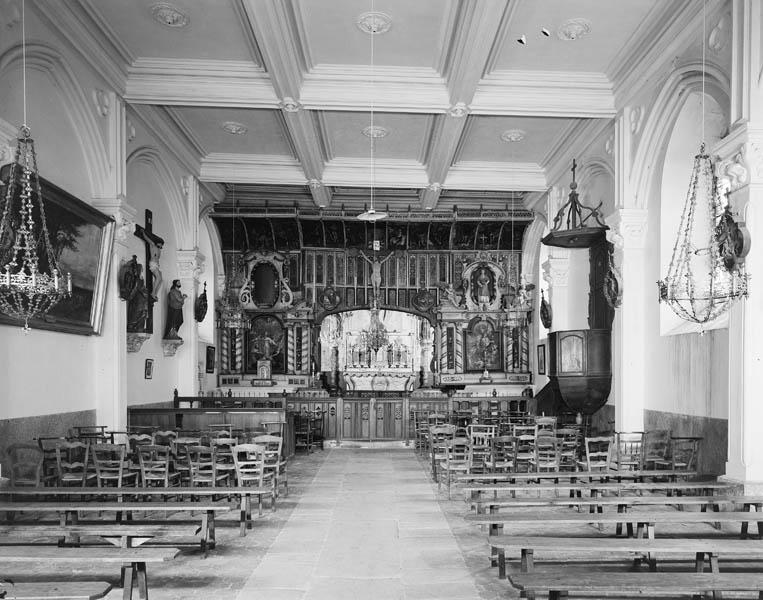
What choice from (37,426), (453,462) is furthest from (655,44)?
(37,426)

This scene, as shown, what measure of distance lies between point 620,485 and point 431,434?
523cm

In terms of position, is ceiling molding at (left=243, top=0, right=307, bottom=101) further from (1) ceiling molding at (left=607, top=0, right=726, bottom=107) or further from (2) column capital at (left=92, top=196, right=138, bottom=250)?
(1) ceiling molding at (left=607, top=0, right=726, bottom=107)

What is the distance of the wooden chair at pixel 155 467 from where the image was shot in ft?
26.1

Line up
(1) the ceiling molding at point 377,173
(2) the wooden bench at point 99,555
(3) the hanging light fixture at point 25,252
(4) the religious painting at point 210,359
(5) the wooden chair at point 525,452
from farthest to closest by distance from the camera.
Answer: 1. (4) the religious painting at point 210,359
2. (1) the ceiling molding at point 377,173
3. (5) the wooden chair at point 525,452
4. (3) the hanging light fixture at point 25,252
5. (2) the wooden bench at point 99,555

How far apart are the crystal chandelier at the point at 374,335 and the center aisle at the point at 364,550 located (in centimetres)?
816

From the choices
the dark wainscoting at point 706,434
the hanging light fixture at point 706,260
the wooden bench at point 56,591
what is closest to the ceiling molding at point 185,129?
the hanging light fixture at point 706,260

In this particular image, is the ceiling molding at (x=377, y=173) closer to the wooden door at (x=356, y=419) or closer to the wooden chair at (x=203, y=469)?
the wooden door at (x=356, y=419)

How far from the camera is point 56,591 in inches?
150

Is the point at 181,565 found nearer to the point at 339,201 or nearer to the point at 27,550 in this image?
the point at 27,550

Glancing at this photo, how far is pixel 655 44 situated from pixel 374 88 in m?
4.01

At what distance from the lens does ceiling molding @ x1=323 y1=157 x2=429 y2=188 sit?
15.8m

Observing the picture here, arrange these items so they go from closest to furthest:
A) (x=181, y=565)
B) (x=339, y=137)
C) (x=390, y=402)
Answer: (x=181, y=565), (x=339, y=137), (x=390, y=402)

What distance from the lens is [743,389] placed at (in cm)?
738

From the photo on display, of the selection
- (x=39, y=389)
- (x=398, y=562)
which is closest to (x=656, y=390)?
(x=398, y=562)
